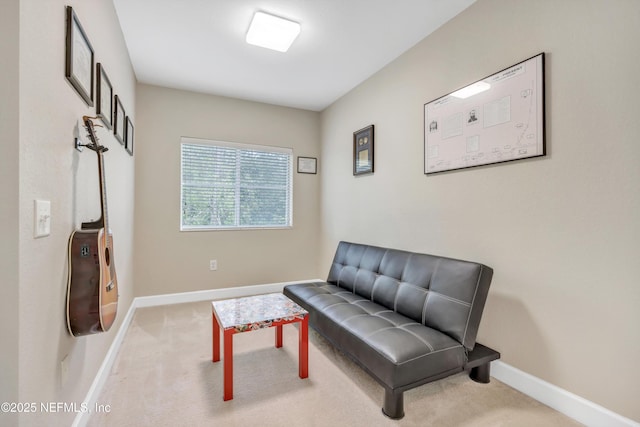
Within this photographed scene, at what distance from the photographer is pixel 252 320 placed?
72.2 inches

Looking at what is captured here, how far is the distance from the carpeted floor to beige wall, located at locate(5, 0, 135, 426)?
13.9 inches

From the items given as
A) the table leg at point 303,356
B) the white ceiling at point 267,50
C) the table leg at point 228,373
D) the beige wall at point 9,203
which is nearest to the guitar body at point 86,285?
the beige wall at point 9,203

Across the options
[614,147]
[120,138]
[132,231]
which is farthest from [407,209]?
[132,231]

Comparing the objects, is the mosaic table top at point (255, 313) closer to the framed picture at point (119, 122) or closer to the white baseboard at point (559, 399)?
the white baseboard at point (559, 399)

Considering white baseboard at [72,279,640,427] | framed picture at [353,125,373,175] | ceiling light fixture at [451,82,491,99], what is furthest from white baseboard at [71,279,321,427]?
ceiling light fixture at [451,82,491,99]

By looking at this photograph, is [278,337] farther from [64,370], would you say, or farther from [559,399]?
[559,399]

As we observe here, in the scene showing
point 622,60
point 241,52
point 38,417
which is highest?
point 241,52

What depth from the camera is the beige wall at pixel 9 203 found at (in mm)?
842

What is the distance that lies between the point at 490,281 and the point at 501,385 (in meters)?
0.68

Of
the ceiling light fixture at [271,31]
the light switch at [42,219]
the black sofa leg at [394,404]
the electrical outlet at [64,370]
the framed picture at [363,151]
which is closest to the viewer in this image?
the light switch at [42,219]

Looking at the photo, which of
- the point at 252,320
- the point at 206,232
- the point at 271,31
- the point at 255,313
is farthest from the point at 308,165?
the point at 252,320

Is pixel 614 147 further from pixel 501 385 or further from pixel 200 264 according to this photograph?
pixel 200 264

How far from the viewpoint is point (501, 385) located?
1843 mm

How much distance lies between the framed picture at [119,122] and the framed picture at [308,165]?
2.17m
